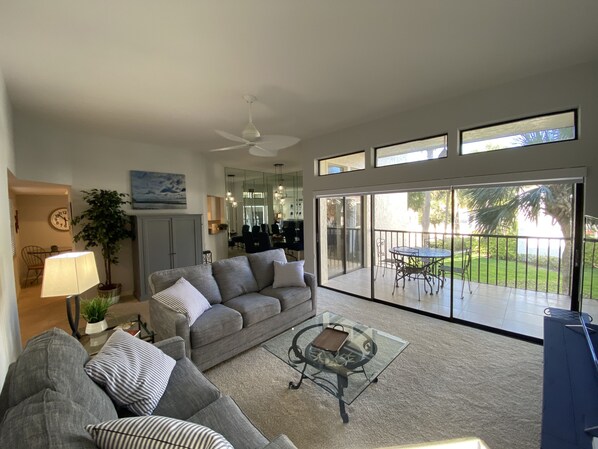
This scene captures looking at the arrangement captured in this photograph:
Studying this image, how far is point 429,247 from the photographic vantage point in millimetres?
4824

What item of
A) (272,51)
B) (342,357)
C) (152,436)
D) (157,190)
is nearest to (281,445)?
(152,436)

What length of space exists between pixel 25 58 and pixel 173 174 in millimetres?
3078

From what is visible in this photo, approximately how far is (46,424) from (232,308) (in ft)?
6.25

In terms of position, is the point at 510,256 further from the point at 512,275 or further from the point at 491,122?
the point at 491,122

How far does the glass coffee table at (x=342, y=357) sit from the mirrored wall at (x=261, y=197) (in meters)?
5.68

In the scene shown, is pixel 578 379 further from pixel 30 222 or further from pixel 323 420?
pixel 30 222

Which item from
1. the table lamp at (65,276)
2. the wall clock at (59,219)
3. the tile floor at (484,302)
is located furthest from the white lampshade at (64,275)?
the wall clock at (59,219)

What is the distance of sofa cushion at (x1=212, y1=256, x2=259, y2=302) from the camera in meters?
2.97

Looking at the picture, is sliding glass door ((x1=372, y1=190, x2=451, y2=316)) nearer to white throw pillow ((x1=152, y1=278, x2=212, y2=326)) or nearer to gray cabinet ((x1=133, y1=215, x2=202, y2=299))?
white throw pillow ((x1=152, y1=278, x2=212, y2=326))

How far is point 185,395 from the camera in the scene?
4.80ft

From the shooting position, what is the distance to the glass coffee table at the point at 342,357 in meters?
1.81

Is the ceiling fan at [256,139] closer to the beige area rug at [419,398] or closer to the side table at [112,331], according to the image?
the side table at [112,331]

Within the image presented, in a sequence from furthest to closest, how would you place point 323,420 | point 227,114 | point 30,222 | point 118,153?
point 30,222, point 118,153, point 227,114, point 323,420

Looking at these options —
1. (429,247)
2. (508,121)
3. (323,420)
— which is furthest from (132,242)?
(508,121)
